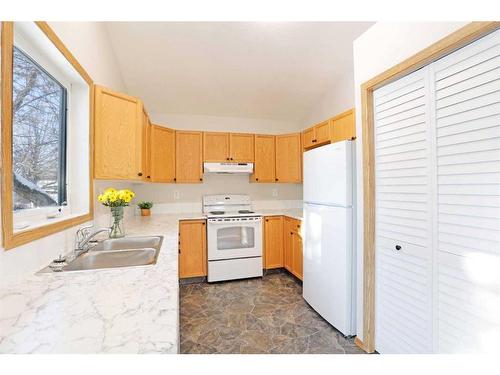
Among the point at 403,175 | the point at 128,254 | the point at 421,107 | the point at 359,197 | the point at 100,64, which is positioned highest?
the point at 100,64

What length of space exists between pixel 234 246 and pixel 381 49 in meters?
2.56

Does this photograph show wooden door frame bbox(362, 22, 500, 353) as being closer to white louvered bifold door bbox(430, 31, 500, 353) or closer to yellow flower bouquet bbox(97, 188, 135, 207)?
white louvered bifold door bbox(430, 31, 500, 353)

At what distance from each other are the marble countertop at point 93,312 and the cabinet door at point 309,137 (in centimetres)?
266

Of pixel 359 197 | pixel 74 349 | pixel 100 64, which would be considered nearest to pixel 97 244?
pixel 74 349

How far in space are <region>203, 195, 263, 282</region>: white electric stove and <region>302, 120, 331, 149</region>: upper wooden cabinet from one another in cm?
126

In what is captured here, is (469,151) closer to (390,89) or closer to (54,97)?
(390,89)

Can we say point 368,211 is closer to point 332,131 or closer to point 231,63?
point 332,131

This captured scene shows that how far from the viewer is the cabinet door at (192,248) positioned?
292cm

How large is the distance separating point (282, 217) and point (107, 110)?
2439 millimetres

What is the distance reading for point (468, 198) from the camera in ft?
3.57

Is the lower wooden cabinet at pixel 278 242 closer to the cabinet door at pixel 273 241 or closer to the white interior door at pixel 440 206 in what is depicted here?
the cabinet door at pixel 273 241

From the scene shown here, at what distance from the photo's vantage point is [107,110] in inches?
70.1

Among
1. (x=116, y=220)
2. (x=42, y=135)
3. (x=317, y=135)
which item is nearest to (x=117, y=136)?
(x=42, y=135)

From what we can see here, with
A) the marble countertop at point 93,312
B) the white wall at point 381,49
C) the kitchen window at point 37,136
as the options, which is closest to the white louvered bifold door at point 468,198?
the white wall at point 381,49
